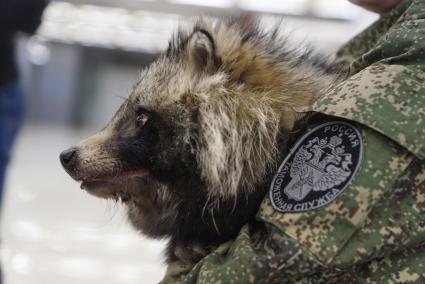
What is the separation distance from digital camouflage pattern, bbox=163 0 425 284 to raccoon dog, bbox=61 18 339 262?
0.09 m

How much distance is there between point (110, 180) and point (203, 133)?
21 centimetres

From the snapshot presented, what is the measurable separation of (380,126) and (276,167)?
0.19 m

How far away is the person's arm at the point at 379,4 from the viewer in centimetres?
121

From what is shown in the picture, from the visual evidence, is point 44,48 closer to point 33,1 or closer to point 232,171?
point 33,1

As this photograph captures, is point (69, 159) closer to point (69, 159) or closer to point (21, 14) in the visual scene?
point (69, 159)

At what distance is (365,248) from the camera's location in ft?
2.57

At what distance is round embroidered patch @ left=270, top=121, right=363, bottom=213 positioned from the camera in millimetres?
805

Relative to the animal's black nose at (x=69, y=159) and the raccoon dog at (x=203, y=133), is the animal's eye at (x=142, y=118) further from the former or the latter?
the animal's black nose at (x=69, y=159)

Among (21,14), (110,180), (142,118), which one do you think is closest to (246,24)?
(142,118)

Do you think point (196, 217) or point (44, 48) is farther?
point (44, 48)

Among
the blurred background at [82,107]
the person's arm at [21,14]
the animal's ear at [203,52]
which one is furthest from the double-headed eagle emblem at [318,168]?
the person's arm at [21,14]

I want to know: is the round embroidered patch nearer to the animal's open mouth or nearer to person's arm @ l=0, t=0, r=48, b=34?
the animal's open mouth

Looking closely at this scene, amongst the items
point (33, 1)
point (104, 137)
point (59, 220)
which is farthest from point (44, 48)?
point (104, 137)

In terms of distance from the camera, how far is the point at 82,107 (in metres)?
11.0
